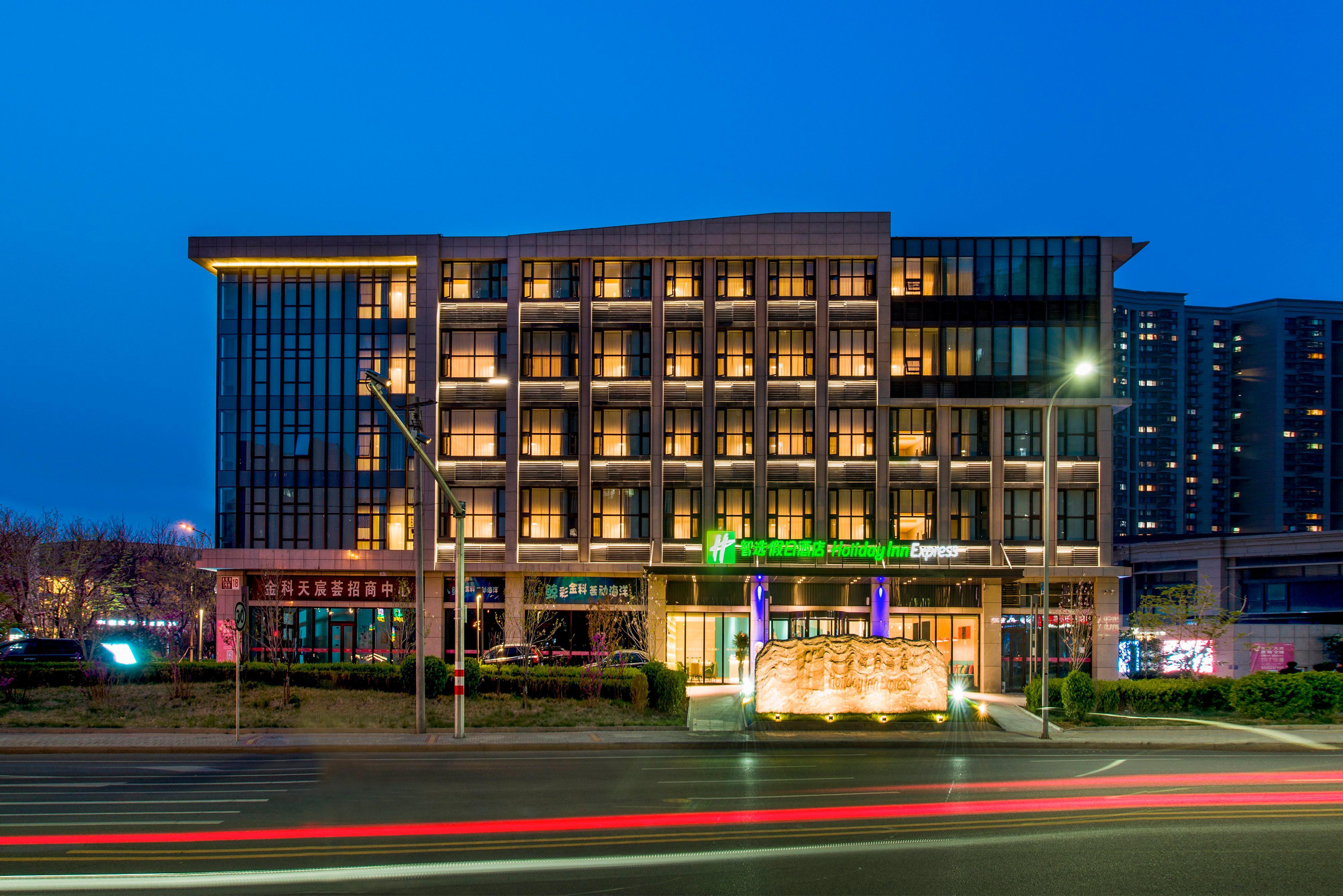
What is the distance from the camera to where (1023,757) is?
A: 24328mm

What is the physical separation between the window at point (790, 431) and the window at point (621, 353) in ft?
22.7

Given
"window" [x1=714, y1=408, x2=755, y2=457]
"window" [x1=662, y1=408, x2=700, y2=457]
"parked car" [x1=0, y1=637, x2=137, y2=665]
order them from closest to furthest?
"parked car" [x1=0, y1=637, x2=137, y2=665], "window" [x1=714, y1=408, x2=755, y2=457], "window" [x1=662, y1=408, x2=700, y2=457]

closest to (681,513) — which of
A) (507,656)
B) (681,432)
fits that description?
(681,432)

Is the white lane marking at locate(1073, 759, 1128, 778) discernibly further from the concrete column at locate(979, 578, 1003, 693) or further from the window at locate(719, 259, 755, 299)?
the window at locate(719, 259, 755, 299)

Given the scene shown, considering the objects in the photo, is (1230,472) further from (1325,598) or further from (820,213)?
(820,213)

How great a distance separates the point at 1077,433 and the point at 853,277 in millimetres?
13385

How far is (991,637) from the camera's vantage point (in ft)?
156

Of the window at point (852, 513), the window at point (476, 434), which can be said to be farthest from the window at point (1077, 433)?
the window at point (476, 434)

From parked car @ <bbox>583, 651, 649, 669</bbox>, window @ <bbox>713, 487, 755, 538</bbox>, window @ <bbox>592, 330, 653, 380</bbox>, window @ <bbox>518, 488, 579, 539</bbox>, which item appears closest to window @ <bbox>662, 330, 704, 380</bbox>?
window @ <bbox>592, 330, 653, 380</bbox>

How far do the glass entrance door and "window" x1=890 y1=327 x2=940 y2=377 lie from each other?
30.2 m

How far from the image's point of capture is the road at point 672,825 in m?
12.4

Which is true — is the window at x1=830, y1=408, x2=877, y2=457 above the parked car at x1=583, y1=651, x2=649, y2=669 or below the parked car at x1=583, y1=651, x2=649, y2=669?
above

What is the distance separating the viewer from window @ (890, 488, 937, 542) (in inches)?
1922

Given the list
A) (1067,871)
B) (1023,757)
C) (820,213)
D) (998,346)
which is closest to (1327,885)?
(1067,871)
